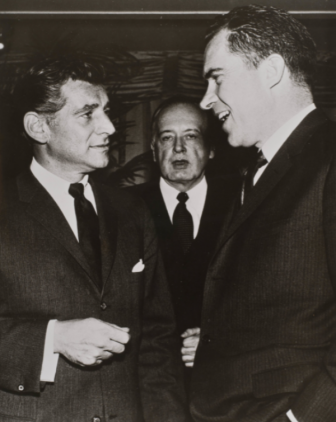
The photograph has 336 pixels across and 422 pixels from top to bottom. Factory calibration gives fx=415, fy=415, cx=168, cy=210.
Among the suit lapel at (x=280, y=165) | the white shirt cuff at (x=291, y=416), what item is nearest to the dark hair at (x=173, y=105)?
the suit lapel at (x=280, y=165)

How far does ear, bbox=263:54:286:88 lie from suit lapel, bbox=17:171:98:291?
99cm

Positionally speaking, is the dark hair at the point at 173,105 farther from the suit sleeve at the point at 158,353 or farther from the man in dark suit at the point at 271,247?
the suit sleeve at the point at 158,353

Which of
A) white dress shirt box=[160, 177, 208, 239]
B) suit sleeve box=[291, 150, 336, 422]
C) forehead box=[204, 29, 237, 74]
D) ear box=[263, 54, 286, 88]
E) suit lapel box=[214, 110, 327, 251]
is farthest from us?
white dress shirt box=[160, 177, 208, 239]

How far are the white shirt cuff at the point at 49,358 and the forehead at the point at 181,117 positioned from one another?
1045mm

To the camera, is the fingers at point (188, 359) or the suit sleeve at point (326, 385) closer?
the suit sleeve at point (326, 385)

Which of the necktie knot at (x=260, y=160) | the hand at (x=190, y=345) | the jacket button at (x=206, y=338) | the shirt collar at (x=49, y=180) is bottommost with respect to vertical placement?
the hand at (x=190, y=345)

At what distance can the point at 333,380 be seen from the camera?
121 cm

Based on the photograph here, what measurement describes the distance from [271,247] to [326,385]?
18.0 inches

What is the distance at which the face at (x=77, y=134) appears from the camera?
5.90 feet

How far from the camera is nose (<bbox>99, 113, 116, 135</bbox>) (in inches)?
72.9

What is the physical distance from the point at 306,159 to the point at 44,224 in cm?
103

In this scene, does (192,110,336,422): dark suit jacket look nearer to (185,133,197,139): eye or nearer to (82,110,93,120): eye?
(185,133,197,139): eye

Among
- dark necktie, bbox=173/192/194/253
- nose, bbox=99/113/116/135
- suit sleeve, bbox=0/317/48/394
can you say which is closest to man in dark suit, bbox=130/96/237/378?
dark necktie, bbox=173/192/194/253

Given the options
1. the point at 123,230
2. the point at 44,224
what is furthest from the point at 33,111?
the point at 123,230
